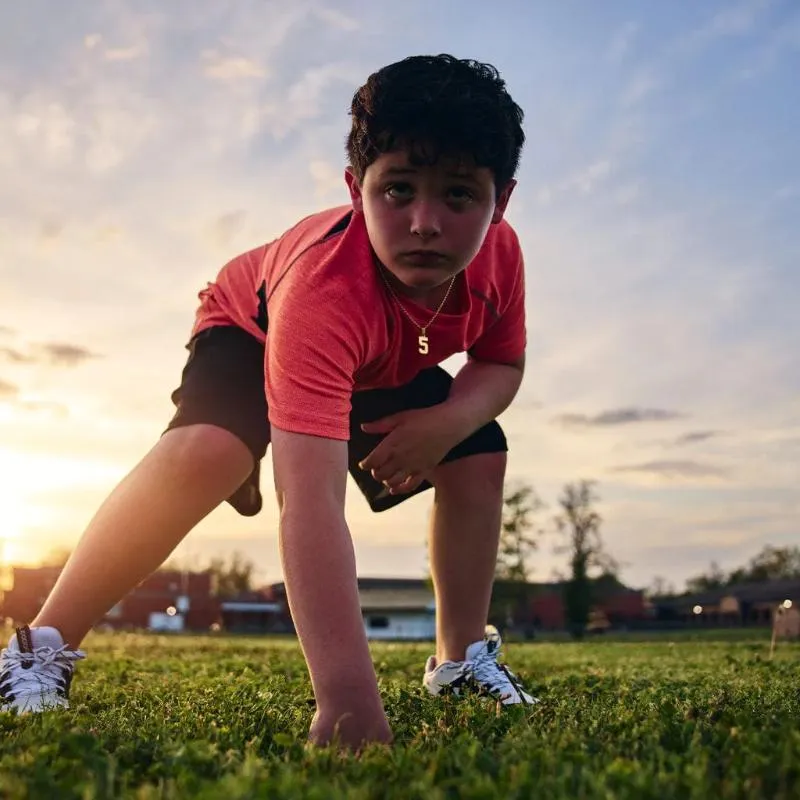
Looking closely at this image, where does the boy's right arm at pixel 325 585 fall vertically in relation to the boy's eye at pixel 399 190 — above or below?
below

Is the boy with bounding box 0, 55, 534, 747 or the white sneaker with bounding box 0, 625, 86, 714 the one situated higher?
the boy with bounding box 0, 55, 534, 747

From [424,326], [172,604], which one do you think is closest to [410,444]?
[424,326]

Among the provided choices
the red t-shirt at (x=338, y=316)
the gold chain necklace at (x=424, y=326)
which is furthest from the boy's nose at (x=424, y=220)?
the gold chain necklace at (x=424, y=326)

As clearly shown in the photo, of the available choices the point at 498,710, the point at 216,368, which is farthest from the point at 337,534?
the point at 216,368

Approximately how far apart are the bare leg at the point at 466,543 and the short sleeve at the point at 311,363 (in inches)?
49.5

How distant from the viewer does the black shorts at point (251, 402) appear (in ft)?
13.3

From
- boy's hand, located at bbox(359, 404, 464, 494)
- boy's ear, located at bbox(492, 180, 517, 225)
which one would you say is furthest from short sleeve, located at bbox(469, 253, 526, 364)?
boy's ear, located at bbox(492, 180, 517, 225)

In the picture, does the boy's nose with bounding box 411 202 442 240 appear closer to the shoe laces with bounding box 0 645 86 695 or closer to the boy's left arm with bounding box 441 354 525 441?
the boy's left arm with bounding box 441 354 525 441

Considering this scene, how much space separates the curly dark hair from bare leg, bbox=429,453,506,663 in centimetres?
150

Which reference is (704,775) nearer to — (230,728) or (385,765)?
(385,765)

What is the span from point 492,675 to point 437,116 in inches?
94.2

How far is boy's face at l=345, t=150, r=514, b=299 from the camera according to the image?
3.04 metres

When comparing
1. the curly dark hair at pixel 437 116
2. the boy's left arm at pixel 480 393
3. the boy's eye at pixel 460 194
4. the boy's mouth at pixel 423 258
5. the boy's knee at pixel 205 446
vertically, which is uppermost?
the curly dark hair at pixel 437 116

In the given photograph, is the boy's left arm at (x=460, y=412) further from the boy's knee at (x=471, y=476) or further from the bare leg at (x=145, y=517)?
the bare leg at (x=145, y=517)
